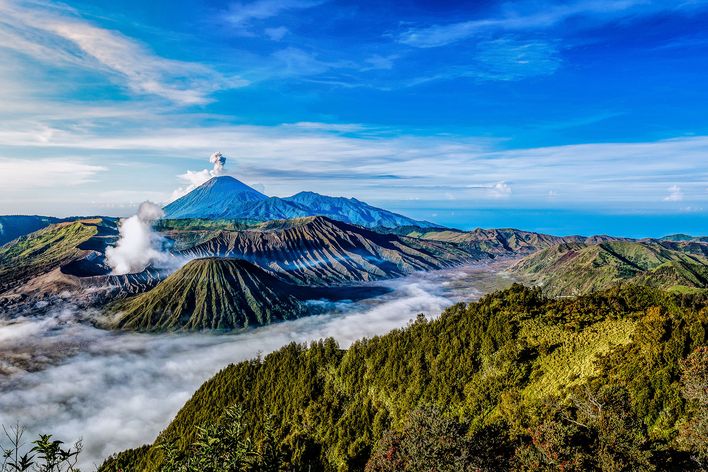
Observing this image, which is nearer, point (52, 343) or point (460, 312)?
point (460, 312)

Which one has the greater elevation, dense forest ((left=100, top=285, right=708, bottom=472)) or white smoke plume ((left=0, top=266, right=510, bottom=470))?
dense forest ((left=100, top=285, right=708, bottom=472))

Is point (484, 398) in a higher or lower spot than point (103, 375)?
higher

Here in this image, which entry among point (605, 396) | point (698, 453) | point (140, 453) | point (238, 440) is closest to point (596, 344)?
point (605, 396)

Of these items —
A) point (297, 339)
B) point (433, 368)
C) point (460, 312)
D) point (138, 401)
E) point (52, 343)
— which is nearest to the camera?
point (433, 368)

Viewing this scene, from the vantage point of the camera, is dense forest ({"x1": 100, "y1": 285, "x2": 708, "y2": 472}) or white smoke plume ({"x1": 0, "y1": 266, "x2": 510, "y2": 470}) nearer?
dense forest ({"x1": 100, "y1": 285, "x2": 708, "y2": 472})

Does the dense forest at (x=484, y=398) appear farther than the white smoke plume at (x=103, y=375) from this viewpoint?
No

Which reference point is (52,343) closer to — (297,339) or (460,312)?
(297,339)

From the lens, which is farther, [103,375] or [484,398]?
[103,375]

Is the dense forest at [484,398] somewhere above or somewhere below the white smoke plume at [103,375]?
above
